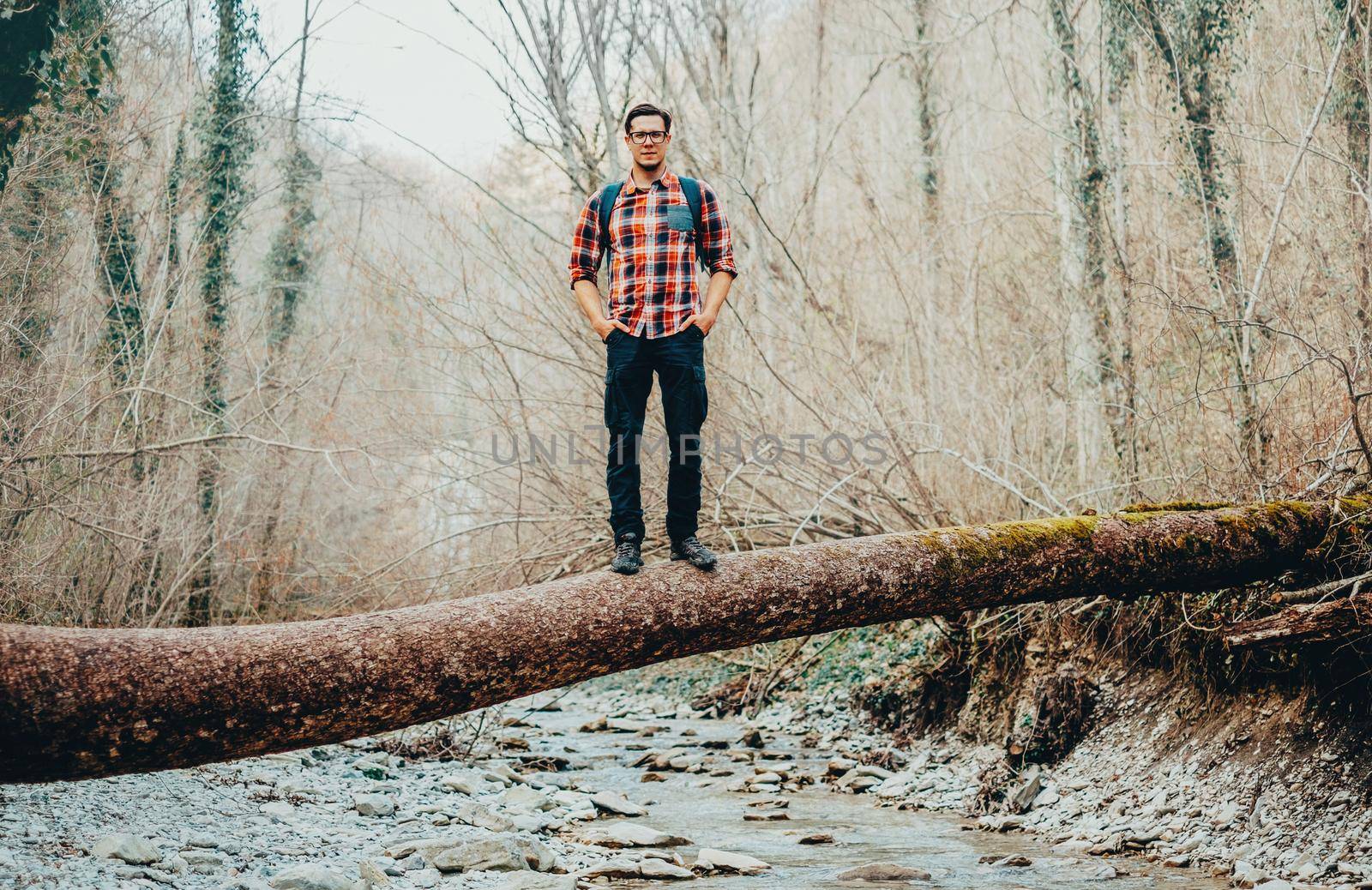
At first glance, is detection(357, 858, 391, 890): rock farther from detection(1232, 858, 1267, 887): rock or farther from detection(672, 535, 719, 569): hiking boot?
detection(1232, 858, 1267, 887): rock

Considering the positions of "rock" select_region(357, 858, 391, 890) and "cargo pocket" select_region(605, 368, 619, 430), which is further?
"rock" select_region(357, 858, 391, 890)

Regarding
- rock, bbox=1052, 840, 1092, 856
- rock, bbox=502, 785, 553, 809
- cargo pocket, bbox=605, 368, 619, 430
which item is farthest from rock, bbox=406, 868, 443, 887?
rock, bbox=1052, 840, 1092, 856

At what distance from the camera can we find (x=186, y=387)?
902 cm

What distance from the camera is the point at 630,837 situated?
18.9 ft

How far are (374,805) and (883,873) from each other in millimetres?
3137

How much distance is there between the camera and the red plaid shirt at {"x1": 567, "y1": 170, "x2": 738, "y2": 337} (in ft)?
13.5

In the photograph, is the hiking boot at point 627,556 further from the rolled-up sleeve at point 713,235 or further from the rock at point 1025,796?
the rock at point 1025,796

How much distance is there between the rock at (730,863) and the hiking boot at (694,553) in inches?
71.8

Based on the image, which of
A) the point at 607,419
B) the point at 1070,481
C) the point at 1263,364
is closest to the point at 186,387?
the point at 607,419

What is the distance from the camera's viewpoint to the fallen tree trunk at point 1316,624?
4.49 m

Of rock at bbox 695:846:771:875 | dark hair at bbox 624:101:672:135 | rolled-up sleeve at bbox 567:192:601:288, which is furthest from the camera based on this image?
rock at bbox 695:846:771:875

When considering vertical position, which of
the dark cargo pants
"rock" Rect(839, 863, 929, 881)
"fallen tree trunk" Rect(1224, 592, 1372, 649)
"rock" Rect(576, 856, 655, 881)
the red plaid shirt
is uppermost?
the red plaid shirt

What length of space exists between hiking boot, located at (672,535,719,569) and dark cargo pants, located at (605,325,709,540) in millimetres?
41

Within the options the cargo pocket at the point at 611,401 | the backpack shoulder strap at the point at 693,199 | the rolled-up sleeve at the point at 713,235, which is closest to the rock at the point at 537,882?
the cargo pocket at the point at 611,401
